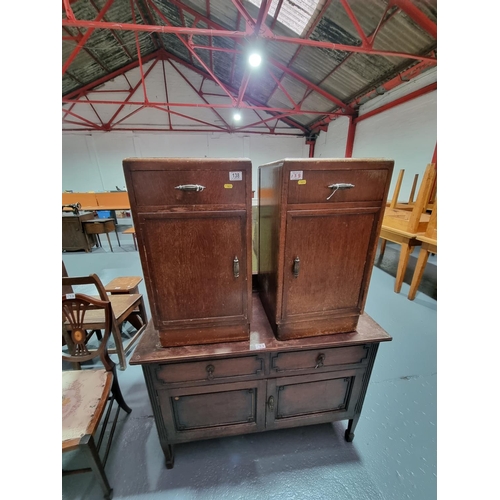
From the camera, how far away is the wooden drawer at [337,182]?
3.01ft

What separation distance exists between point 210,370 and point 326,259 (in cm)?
82

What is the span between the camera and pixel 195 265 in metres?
0.99

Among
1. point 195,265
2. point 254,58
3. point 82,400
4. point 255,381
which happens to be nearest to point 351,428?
point 255,381

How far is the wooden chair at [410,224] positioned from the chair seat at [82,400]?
341 cm

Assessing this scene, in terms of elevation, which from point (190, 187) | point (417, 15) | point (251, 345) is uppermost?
point (417, 15)

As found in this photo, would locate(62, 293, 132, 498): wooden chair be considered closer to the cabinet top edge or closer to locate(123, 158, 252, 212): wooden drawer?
locate(123, 158, 252, 212): wooden drawer

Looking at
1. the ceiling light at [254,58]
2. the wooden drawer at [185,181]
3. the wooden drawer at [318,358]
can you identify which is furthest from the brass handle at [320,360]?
the ceiling light at [254,58]

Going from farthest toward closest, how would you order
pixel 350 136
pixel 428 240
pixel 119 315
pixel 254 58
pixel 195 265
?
pixel 350 136, pixel 254 58, pixel 428 240, pixel 119 315, pixel 195 265

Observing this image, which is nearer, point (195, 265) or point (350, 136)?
point (195, 265)

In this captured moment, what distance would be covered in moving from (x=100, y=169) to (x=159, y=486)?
34.2 ft

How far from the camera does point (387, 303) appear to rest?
291 cm

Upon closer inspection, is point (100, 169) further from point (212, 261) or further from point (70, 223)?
point (212, 261)

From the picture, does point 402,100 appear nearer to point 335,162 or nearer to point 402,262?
point 402,262

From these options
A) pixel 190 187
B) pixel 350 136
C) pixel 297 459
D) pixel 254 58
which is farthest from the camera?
pixel 350 136
